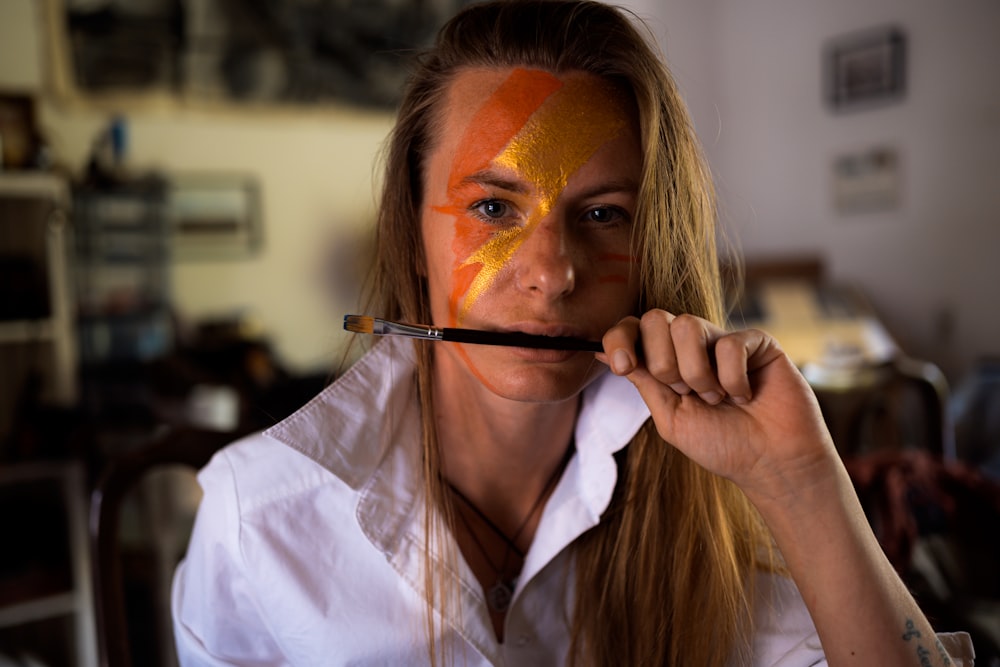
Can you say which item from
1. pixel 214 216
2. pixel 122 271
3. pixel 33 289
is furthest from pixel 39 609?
pixel 214 216

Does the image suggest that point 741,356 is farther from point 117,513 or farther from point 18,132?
point 18,132

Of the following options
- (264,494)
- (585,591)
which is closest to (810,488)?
(585,591)

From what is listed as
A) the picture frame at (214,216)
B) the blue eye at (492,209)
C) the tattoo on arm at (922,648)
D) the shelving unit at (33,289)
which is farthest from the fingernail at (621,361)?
the picture frame at (214,216)

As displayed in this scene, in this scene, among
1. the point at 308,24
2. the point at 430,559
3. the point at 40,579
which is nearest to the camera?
the point at 430,559

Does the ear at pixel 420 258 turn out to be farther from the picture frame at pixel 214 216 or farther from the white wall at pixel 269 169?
the picture frame at pixel 214 216

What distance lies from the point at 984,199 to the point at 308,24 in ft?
8.50

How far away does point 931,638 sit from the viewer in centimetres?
69

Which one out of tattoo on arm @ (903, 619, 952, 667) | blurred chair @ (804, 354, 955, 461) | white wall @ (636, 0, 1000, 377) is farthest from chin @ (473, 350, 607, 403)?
white wall @ (636, 0, 1000, 377)

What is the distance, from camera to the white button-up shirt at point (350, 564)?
80cm

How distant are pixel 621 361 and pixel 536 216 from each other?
19 cm

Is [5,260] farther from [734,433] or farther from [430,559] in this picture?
[734,433]

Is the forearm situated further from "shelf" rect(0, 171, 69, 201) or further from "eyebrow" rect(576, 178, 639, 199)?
"shelf" rect(0, 171, 69, 201)

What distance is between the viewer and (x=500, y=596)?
895 millimetres

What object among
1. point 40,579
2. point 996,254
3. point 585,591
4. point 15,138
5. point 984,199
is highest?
point 15,138
